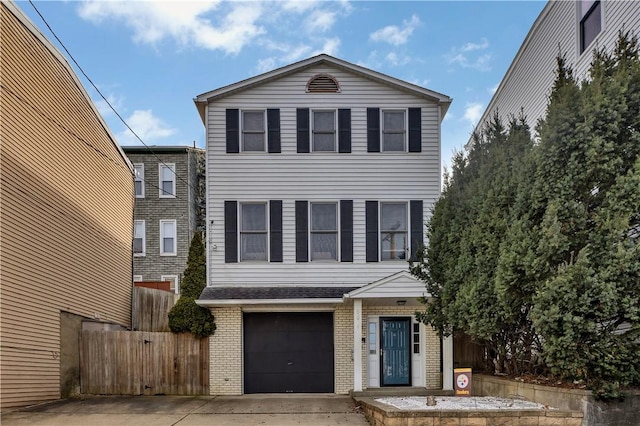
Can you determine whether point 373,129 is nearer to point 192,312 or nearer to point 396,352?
point 396,352

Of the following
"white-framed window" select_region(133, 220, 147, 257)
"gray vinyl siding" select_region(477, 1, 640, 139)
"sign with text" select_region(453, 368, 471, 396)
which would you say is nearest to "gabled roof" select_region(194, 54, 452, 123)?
"gray vinyl siding" select_region(477, 1, 640, 139)

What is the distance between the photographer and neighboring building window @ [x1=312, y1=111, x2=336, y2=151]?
12.3m

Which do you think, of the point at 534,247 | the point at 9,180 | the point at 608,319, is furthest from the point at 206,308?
the point at 608,319

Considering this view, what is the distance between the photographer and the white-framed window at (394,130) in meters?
12.4

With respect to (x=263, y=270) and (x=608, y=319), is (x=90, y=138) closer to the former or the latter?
(x=263, y=270)

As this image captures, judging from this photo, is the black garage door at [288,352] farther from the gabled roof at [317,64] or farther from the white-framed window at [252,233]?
the gabled roof at [317,64]

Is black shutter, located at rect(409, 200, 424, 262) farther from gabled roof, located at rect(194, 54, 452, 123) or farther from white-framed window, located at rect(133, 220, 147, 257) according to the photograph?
white-framed window, located at rect(133, 220, 147, 257)

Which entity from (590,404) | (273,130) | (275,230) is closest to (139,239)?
(275,230)

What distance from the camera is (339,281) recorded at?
1194 cm

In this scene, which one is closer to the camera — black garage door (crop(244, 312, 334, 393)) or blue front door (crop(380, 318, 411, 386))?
blue front door (crop(380, 318, 411, 386))

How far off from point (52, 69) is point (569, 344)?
A: 1151cm

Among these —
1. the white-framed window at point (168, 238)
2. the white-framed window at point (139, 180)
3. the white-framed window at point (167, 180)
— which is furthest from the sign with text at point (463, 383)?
the white-framed window at point (139, 180)

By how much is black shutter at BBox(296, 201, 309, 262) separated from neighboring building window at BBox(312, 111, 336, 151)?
1523 mm

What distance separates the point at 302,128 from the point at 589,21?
678cm
